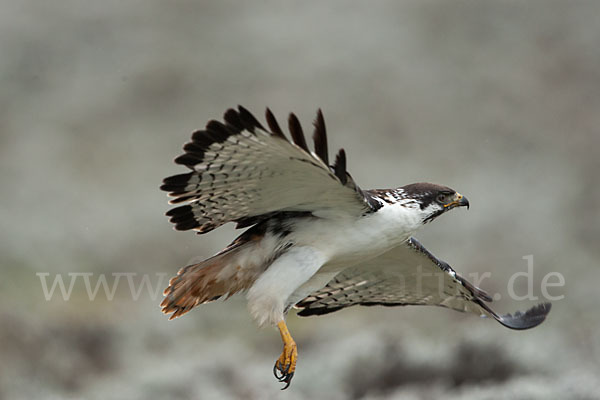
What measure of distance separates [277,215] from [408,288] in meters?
1.58

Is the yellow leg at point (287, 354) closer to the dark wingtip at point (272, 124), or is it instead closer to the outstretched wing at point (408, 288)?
the outstretched wing at point (408, 288)

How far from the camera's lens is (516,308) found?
390 inches

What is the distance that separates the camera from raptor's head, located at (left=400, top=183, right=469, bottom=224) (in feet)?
16.4

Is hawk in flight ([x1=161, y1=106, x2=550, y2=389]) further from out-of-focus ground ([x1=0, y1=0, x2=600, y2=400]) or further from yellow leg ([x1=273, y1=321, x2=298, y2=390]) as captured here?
out-of-focus ground ([x1=0, y1=0, x2=600, y2=400])

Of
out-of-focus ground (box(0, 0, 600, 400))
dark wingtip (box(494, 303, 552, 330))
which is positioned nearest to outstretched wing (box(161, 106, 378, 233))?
dark wingtip (box(494, 303, 552, 330))

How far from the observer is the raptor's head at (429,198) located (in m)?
5.01

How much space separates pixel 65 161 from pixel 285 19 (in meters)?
4.84

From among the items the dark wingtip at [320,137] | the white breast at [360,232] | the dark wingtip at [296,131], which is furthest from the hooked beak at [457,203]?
the dark wingtip at [296,131]

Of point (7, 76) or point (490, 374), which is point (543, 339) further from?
point (7, 76)

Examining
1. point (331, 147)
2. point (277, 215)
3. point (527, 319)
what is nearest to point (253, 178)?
point (277, 215)

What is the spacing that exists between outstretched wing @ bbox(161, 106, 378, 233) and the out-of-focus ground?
3.29 meters

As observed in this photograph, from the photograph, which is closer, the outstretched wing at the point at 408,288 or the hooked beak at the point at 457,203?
the hooked beak at the point at 457,203

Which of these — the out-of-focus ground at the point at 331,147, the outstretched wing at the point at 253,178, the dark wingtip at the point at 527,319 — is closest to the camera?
the outstretched wing at the point at 253,178

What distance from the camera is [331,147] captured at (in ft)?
40.9
